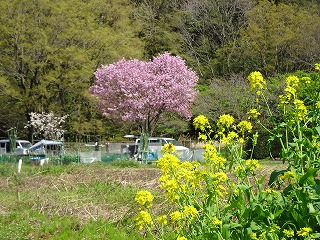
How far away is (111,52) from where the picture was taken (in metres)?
31.3

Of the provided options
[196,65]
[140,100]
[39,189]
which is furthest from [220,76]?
[39,189]

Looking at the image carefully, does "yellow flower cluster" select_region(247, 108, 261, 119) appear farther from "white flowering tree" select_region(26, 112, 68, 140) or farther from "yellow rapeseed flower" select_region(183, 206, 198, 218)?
"white flowering tree" select_region(26, 112, 68, 140)

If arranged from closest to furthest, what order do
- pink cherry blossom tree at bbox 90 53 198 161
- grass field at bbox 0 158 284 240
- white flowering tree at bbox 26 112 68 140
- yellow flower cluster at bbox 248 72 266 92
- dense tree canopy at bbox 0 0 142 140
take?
yellow flower cluster at bbox 248 72 266 92, grass field at bbox 0 158 284 240, pink cherry blossom tree at bbox 90 53 198 161, white flowering tree at bbox 26 112 68 140, dense tree canopy at bbox 0 0 142 140

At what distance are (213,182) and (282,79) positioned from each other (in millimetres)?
25703

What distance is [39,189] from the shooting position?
11.8 m

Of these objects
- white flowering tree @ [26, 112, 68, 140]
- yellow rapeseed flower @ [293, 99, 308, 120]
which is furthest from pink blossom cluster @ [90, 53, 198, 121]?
yellow rapeseed flower @ [293, 99, 308, 120]

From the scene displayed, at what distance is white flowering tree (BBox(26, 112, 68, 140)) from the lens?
29000mm

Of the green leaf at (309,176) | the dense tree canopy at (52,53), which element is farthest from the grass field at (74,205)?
the dense tree canopy at (52,53)

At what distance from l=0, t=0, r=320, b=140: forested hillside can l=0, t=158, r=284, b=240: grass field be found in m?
13.5

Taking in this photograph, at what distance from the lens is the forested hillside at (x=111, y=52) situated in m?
29.2

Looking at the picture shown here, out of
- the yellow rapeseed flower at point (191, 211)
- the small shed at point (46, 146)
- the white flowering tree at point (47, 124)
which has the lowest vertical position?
the yellow rapeseed flower at point (191, 211)

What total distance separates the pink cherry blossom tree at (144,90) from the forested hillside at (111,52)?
5.60ft

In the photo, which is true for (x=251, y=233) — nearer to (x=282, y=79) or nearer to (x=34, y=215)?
(x=34, y=215)

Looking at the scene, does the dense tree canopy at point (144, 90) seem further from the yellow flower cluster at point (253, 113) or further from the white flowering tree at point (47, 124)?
the yellow flower cluster at point (253, 113)
